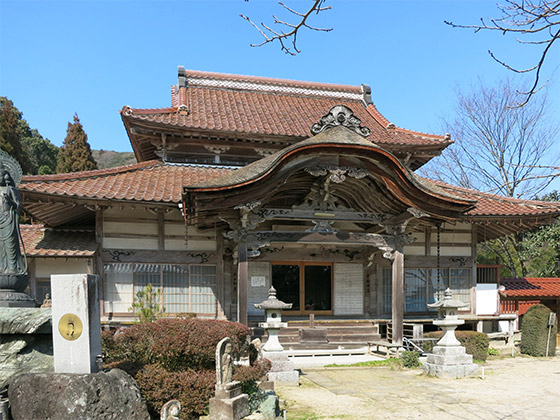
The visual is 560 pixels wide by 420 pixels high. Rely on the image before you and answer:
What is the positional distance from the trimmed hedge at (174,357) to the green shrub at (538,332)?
9960 millimetres

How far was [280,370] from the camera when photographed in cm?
1006

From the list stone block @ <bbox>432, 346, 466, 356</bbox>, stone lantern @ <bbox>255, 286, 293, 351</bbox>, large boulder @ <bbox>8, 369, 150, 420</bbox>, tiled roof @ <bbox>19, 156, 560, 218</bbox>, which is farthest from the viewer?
tiled roof @ <bbox>19, 156, 560, 218</bbox>

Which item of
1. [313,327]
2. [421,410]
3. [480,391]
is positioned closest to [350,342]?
[313,327]

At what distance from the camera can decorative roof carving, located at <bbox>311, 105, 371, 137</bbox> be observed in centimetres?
1230

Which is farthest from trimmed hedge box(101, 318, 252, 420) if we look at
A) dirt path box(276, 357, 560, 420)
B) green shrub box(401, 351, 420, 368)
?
green shrub box(401, 351, 420, 368)

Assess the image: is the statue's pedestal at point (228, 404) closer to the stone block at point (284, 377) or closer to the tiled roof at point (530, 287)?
the stone block at point (284, 377)

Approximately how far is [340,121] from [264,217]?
3.13m

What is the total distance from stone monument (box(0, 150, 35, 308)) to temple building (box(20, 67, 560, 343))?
3427mm

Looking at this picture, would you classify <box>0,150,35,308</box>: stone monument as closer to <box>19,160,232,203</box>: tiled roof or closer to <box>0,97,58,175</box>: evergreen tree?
<box>19,160,232,203</box>: tiled roof

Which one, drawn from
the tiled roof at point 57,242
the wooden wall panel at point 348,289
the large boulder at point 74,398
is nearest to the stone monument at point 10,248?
the large boulder at point 74,398

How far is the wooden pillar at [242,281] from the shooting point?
12.0 meters

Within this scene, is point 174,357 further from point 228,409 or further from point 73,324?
point 73,324

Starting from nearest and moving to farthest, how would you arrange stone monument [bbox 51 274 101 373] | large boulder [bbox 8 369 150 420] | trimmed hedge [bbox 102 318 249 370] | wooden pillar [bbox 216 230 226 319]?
large boulder [bbox 8 369 150 420] → stone monument [bbox 51 274 101 373] → trimmed hedge [bbox 102 318 249 370] → wooden pillar [bbox 216 230 226 319]

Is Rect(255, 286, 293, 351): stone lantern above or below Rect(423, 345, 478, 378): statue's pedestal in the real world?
above
